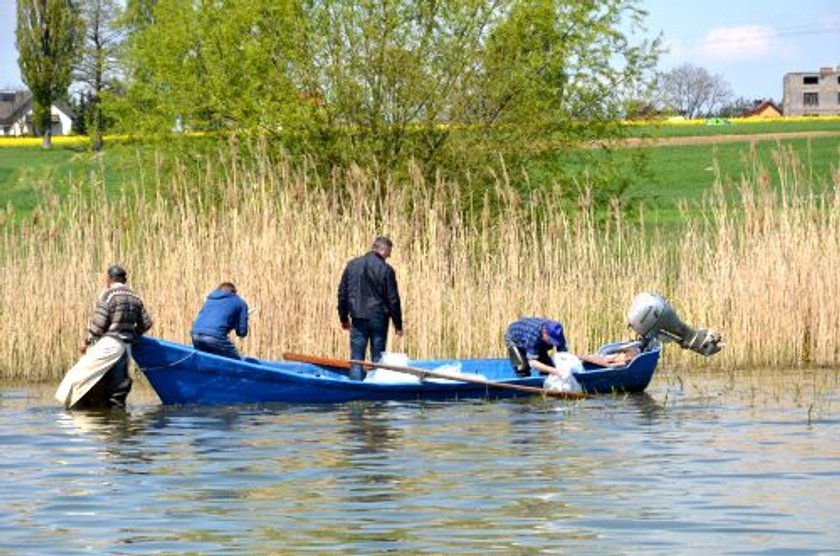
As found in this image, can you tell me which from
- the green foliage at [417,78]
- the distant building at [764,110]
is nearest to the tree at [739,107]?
the distant building at [764,110]

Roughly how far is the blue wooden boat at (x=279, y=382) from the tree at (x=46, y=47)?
67.5m

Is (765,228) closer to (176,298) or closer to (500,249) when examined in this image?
(500,249)

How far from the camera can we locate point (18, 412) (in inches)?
739

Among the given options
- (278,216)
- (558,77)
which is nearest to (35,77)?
(558,77)

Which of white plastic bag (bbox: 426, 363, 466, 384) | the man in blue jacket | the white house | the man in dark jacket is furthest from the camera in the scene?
the white house

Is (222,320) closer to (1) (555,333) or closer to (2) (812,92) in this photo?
(1) (555,333)

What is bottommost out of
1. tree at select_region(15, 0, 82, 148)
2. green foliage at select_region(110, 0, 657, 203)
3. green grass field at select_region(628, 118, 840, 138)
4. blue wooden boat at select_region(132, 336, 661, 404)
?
→ blue wooden boat at select_region(132, 336, 661, 404)

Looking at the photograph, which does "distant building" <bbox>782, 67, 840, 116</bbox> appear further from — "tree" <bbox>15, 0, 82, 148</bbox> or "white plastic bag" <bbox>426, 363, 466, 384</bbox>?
"white plastic bag" <bbox>426, 363, 466, 384</bbox>

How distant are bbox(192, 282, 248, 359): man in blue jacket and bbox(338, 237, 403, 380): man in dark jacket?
123cm

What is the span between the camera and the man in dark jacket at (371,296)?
2020 centimetres

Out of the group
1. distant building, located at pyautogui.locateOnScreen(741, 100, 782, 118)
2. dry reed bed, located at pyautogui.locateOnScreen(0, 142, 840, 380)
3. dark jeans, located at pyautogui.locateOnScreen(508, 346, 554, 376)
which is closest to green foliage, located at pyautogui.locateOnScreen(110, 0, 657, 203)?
dry reed bed, located at pyautogui.locateOnScreen(0, 142, 840, 380)

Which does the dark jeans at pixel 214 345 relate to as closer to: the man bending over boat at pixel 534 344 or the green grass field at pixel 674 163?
the man bending over boat at pixel 534 344

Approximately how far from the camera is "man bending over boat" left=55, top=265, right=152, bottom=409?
1856 cm

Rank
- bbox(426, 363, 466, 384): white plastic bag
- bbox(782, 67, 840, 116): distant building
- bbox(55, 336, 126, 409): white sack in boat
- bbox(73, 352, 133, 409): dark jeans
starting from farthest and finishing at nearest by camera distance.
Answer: bbox(782, 67, 840, 116): distant building < bbox(426, 363, 466, 384): white plastic bag < bbox(73, 352, 133, 409): dark jeans < bbox(55, 336, 126, 409): white sack in boat
